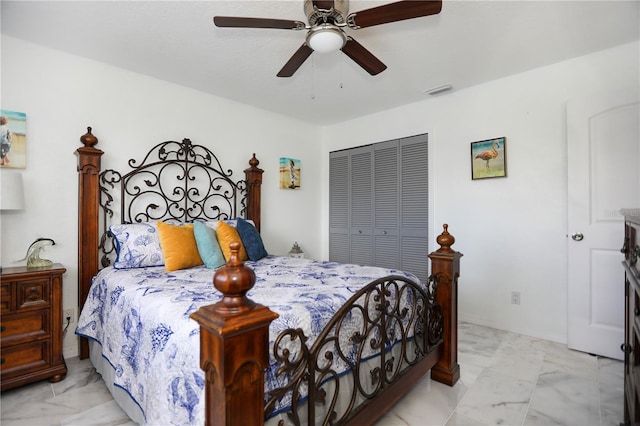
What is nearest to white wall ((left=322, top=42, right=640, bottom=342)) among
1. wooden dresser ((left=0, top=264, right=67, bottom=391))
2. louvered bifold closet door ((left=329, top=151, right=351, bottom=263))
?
louvered bifold closet door ((left=329, top=151, right=351, bottom=263))

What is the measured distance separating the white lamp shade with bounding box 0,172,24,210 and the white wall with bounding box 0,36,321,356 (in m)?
0.34

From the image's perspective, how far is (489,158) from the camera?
10.3 ft

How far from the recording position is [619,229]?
243 cm

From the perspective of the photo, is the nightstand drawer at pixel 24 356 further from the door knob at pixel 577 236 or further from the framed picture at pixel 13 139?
the door knob at pixel 577 236

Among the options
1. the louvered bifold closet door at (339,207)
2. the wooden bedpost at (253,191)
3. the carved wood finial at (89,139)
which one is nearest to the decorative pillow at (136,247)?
the carved wood finial at (89,139)

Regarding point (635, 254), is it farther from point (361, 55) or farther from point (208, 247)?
point (208, 247)

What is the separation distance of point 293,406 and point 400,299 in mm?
895

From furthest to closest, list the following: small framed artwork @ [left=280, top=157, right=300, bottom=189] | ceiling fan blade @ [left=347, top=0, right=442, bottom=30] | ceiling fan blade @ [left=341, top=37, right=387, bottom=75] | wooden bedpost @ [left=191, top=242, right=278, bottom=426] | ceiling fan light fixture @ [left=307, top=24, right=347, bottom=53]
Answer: small framed artwork @ [left=280, top=157, right=300, bottom=189], ceiling fan blade @ [left=341, top=37, right=387, bottom=75], ceiling fan light fixture @ [left=307, top=24, right=347, bottom=53], ceiling fan blade @ [left=347, top=0, right=442, bottom=30], wooden bedpost @ [left=191, top=242, right=278, bottom=426]

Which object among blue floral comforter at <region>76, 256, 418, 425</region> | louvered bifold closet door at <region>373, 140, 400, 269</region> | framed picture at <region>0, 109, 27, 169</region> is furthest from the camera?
louvered bifold closet door at <region>373, 140, 400, 269</region>

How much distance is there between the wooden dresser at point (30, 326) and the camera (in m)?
1.94

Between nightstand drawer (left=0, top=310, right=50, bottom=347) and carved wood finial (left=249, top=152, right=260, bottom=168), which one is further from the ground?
carved wood finial (left=249, top=152, right=260, bottom=168)

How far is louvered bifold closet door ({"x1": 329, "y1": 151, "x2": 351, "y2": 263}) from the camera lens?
4.42 m

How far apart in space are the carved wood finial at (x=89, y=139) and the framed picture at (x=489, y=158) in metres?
3.45

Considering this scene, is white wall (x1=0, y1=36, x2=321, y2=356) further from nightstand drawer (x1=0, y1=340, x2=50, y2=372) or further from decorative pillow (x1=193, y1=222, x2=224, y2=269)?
decorative pillow (x1=193, y1=222, x2=224, y2=269)
